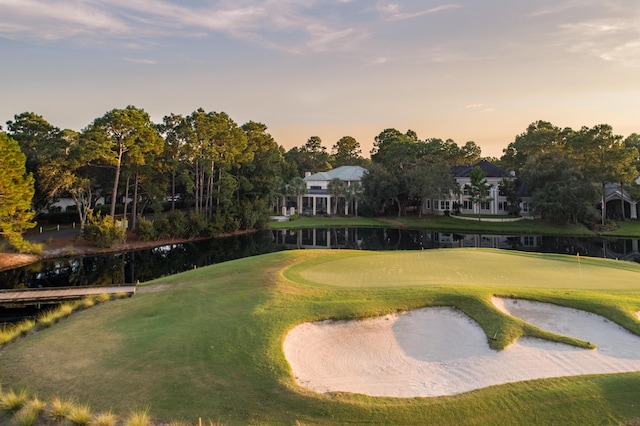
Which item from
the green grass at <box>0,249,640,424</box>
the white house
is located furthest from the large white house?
the green grass at <box>0,249,640,424</box>

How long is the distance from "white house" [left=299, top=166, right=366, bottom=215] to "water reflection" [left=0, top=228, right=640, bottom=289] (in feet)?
47.7

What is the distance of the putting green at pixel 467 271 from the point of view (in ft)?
50.0

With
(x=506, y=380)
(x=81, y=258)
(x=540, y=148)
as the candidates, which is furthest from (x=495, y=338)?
(x=540, y=148)

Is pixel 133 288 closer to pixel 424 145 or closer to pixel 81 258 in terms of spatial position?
pixel 81 258

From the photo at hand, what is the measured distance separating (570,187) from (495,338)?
4842cm

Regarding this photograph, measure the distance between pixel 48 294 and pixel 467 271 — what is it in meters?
19.0

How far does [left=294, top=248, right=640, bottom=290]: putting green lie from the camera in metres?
15.2

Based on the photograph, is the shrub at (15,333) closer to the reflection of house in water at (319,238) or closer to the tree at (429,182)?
the reflection of house in water at (319,238)

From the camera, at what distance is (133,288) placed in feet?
56.4

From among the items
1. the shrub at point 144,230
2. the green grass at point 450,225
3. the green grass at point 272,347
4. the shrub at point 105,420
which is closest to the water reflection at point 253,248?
the shrub at point 144,230

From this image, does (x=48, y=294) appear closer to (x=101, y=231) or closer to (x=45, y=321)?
(x=45, y=321)

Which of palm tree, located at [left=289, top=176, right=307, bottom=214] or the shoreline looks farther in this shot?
palm tree, located at [left=289, top=176, right=307, bottom=214]

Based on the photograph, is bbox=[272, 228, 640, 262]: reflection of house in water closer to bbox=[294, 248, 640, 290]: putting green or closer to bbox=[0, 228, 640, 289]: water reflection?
bbox=[0, 228, 640, 289]: water reflection

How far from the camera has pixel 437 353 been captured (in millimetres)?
9828
